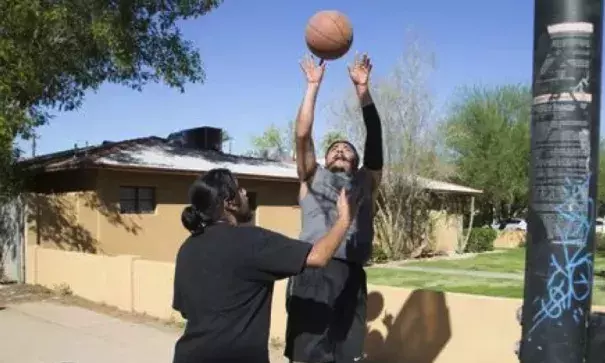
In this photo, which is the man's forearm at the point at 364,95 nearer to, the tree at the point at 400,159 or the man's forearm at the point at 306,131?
the man's forearm at the point at 306,131

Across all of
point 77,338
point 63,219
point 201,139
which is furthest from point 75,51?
point 201,139

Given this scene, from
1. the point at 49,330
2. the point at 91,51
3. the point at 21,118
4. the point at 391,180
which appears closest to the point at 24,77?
the point at 21,118

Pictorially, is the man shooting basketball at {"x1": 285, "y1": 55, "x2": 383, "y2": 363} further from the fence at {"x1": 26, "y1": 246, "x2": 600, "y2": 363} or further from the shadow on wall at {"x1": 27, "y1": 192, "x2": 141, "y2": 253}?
the shadow on wall at {"x1": 27, "y1": 192, "x2": 141, "y2": 253}

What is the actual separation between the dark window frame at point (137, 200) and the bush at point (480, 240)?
1447cm

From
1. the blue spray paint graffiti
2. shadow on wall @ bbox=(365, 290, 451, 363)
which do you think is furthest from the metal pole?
shadow on wall @ bbox=(365, 290, 451, 363)

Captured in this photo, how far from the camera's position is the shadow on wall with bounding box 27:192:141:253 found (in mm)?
14609

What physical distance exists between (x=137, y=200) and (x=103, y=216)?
131cm

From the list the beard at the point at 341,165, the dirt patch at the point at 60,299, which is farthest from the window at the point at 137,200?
the beard at the point at 341,165

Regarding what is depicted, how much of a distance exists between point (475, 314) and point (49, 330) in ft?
19.6

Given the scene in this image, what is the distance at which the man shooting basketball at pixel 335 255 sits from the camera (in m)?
4.18

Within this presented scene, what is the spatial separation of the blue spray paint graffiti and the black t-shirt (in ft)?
3.43

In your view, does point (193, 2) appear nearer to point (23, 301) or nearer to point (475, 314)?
point (23, 301)

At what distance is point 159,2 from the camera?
14180 mm

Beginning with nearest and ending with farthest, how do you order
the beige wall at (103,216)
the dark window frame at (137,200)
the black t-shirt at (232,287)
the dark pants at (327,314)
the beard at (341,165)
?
the black t-shirt at (232,287) < the dark pants at (327,314) < the beard at (341,165) < the beige wall at (103,216) < the dark window frame at (137,200)
